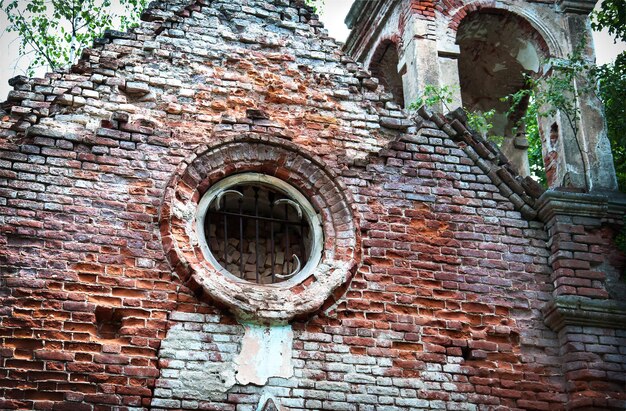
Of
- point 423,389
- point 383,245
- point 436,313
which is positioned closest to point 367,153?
point 383,245

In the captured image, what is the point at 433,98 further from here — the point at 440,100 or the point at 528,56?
the point at 528,56

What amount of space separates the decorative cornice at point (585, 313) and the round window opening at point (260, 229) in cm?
207

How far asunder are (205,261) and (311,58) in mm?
2434

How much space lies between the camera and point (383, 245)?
9.44 meters

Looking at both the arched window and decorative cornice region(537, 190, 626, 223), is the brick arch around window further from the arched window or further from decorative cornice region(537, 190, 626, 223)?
the arched window

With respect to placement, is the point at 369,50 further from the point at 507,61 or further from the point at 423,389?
the point at 423,389

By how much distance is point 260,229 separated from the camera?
384 inches

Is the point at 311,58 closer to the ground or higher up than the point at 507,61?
closer to the ground

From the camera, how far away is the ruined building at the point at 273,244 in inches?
330

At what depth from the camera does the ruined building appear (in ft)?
27.5

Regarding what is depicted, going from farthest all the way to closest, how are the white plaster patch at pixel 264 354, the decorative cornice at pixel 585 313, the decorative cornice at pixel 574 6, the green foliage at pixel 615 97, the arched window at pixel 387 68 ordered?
the arched window at pixel 387 68 < the decorative cornice at pixel 574 6 < the green foliage at pixel 615 97 < the decorative cornice at pixel 585 313 < the white plaster patch at pixel 264 354

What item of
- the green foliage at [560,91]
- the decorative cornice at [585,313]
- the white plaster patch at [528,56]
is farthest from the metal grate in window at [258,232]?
the white plaster patch at [528,56]

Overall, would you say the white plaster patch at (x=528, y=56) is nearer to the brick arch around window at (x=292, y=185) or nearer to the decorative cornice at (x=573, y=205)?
the decorative cornice at (x=573, y=205)

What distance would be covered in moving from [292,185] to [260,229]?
52 cm
